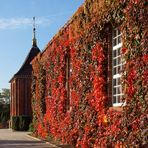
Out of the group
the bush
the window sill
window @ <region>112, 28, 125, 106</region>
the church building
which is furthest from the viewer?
the church building

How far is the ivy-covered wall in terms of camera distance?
10984 millimetres

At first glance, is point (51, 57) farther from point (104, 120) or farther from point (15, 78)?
point (15, 78)

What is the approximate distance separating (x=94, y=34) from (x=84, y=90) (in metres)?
1.99

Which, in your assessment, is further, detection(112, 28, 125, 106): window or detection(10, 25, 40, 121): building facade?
detection(10, 25, 40, 121): building facade

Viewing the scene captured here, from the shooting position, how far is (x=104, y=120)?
13352 millimetres

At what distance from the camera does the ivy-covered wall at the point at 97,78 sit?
10984 millimetres

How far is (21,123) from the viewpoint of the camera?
128ft

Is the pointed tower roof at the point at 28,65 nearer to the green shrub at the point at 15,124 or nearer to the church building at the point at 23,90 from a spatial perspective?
the church building at the point at 23,90

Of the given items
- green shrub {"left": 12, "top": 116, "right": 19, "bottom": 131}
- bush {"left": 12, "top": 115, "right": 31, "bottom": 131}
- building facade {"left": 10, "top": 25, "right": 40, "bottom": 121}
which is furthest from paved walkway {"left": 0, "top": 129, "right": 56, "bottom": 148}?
building facade {"left": 10, "top": 25, "right": 40, "bottom": 121}

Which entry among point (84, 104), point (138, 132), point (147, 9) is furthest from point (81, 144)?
point (147, 9)

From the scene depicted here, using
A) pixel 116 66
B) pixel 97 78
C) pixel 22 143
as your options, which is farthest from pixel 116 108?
pixel 22 143

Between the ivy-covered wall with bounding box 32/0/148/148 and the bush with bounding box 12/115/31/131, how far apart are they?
15373 mm

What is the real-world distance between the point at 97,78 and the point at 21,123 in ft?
83.3

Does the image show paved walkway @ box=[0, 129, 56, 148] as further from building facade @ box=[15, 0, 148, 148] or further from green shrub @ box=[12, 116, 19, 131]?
green shrub @ box=[12, 116, 19, 131]
